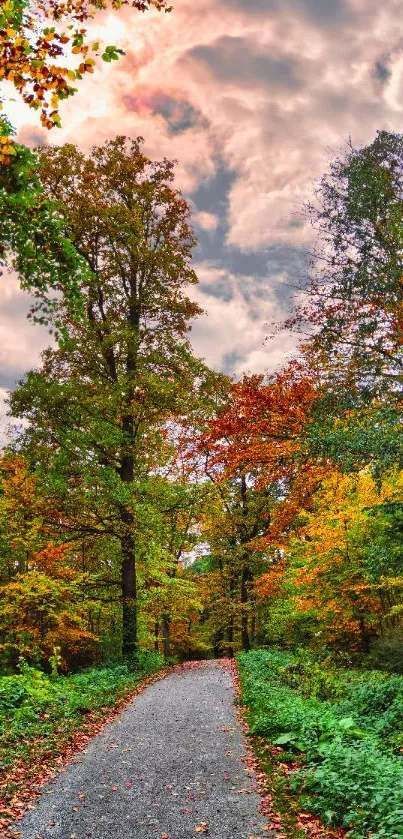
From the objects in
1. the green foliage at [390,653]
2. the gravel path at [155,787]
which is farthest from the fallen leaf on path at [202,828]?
the green foliage at [390,653]

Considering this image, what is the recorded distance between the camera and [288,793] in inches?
229

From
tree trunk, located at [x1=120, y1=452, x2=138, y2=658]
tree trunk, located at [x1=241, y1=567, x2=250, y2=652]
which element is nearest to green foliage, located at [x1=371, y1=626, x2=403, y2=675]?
tree trunk, located at [x1=120, y1=452, x2=138, y2=658]

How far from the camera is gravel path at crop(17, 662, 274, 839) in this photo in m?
5.14

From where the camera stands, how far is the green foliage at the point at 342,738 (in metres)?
4.69

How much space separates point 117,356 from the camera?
1694 cm

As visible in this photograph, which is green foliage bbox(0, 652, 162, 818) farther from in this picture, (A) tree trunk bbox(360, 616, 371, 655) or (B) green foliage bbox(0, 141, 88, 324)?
(A) tree trunk bbox(360, 616, 371, 655)

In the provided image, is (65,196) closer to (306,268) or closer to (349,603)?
(306,268)

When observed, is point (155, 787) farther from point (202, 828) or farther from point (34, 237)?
point (34, 237)

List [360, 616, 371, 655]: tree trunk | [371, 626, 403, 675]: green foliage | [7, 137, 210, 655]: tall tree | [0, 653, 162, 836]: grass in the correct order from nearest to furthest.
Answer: [0, 653, 162, 836]: grass
[371, 626, 403, 675]: green foliage
[7, 137, 210, 655]: tall tree
[360, 616, 371, 655]: tree trunk

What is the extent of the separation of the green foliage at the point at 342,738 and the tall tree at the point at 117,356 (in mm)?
6701

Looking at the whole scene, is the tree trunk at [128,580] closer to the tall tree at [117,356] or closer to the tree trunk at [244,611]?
the tall tree at [117,356]

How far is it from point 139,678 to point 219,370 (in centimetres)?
1029

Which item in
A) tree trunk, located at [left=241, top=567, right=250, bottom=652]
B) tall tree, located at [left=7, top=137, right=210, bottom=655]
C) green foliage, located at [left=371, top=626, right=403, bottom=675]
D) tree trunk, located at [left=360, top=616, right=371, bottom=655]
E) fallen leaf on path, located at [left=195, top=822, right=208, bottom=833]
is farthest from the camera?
tree trunk, located at [left=241, top=567, right=250, bottom=652]

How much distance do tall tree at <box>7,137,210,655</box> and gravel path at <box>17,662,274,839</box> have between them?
21.8 feet
